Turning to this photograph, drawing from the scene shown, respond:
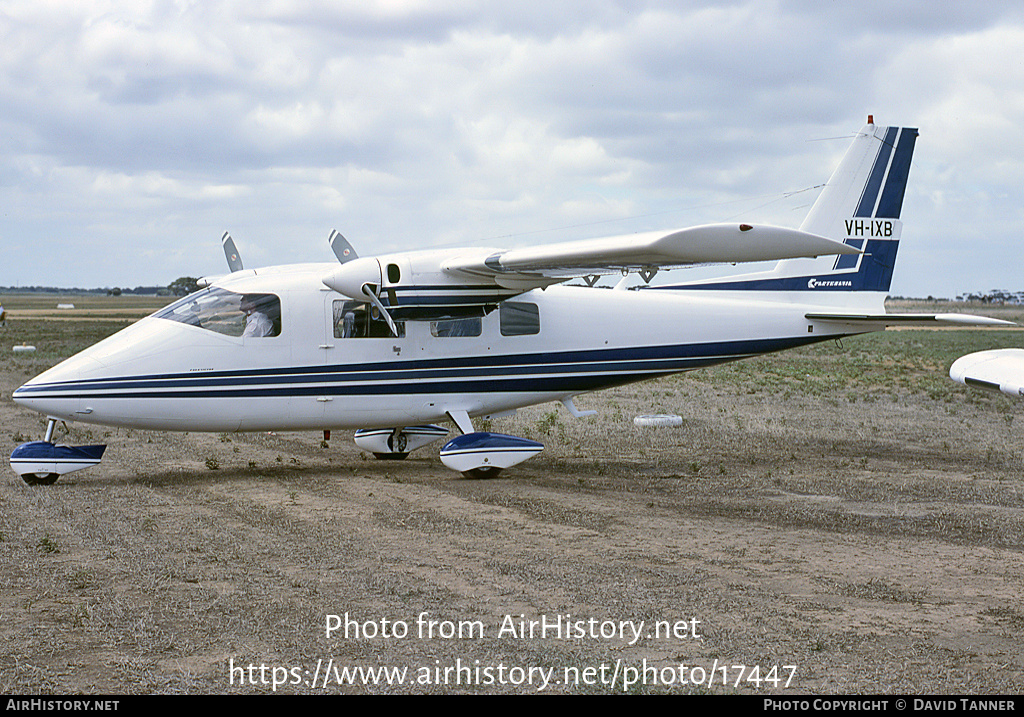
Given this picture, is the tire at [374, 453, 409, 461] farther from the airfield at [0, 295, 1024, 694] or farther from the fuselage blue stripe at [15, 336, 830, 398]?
the fuselage blue stripe at [15, 336, 830, 398]

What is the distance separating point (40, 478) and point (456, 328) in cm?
557

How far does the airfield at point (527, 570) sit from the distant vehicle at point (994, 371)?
5.86 feet

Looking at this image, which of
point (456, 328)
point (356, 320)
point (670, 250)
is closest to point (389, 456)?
point (456, 328)

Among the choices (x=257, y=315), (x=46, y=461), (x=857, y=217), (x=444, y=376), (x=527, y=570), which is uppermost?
(x=857, y=217)

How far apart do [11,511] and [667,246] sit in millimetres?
7536

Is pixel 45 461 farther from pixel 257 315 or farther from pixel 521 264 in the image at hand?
pixel 521 264

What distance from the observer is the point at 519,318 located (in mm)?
13148

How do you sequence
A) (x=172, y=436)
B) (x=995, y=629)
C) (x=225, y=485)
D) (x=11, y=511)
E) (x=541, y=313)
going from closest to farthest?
(x=995, y=629) < (x=11, y=511) < (x=225, y=485) < (x=541, y=313) < (x=172, y=436)

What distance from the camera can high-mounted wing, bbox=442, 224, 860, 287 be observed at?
386 inches

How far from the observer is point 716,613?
6.69 m
